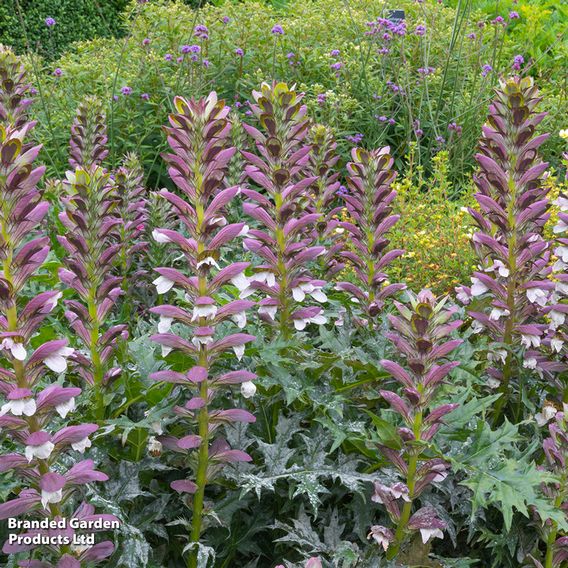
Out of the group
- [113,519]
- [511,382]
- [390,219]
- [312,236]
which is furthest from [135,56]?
[113,519]

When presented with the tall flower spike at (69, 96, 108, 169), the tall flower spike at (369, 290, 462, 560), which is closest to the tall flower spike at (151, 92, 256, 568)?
the tall flower spike at (369, 290, 462, 560)

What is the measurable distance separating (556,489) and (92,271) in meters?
1.55

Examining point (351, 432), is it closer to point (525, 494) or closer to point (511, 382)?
point (525, 494)

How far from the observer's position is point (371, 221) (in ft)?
9.48

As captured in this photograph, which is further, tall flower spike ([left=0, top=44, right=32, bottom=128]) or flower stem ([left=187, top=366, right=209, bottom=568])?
tall flower spike ([left=0, top=44, right=32, bottom=128])

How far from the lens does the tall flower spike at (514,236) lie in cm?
262

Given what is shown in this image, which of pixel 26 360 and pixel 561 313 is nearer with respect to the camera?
pixel 26 360

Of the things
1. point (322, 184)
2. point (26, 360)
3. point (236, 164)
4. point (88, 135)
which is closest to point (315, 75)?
point (236, 164)

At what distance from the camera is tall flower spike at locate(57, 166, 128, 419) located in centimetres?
234

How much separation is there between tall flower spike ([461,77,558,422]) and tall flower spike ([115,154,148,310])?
166cm

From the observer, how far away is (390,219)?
284 centimetres

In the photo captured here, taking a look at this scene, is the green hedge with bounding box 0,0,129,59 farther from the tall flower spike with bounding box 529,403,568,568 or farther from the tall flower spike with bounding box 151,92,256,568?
the tall flower spike with bounding box 529,403,568,568

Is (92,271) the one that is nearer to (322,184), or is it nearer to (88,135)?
(322,184)

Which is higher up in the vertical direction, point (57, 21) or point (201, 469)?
point (57, 21)
